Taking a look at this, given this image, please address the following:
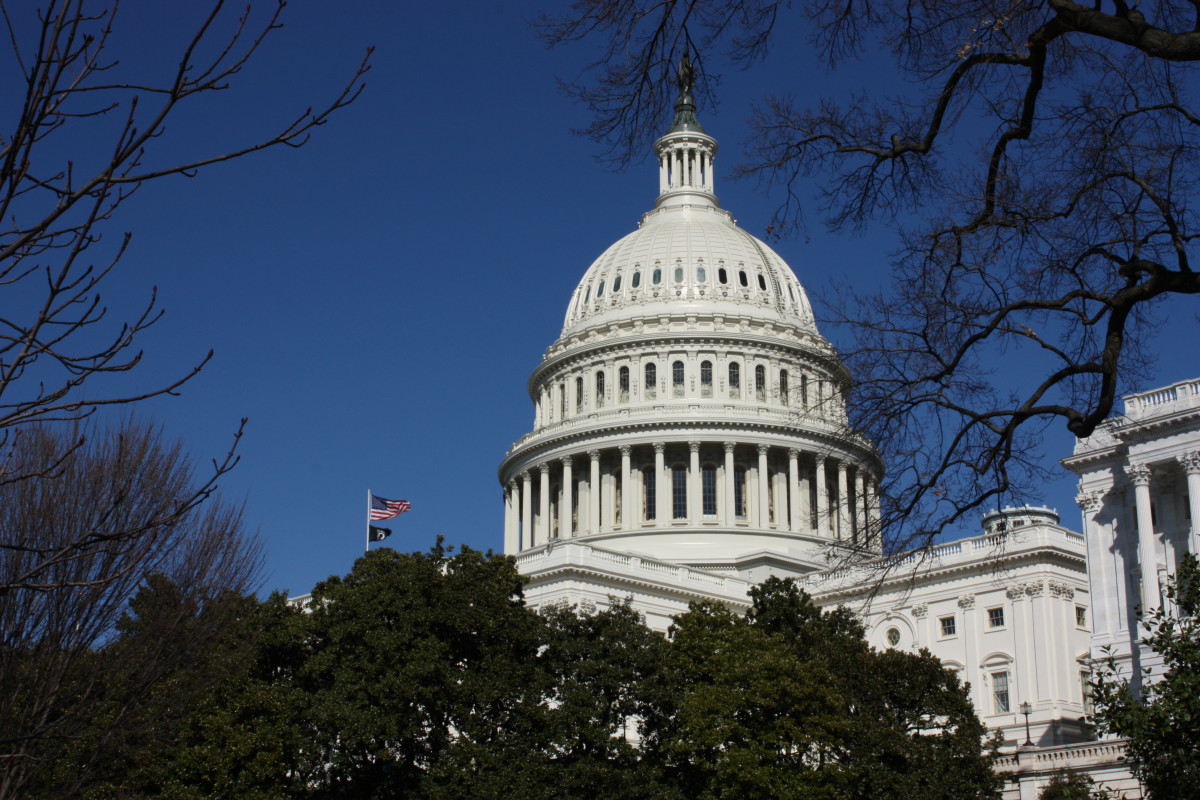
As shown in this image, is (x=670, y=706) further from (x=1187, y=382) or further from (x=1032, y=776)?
(x=1187, y=382)

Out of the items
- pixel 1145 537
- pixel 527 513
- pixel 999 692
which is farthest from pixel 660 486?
pixel 1145 537

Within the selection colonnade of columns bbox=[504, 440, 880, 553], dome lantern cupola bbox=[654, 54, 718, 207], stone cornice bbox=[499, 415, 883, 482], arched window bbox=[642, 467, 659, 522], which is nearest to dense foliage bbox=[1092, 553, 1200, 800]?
colonnade of columns bbox=[504, 440, 880, 553]

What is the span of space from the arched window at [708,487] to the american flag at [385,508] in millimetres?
29337

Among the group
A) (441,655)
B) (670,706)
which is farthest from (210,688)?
(670,706)

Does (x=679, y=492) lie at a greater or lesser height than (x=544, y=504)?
greater

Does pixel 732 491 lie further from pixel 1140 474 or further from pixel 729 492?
pixel 1140 474

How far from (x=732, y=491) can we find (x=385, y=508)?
30.8 metres

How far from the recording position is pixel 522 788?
45469 millimetres

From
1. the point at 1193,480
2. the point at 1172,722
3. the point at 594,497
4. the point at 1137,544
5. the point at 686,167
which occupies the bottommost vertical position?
the point at 1172,722

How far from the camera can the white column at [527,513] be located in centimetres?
11338

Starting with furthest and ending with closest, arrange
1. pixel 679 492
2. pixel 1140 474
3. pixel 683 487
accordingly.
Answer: pixel 683 487
pixel 679 492
pixel 1140 474

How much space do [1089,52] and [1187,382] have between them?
5281 cm

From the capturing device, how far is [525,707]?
159ft

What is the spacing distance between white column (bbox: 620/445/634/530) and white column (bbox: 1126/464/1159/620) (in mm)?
48160
